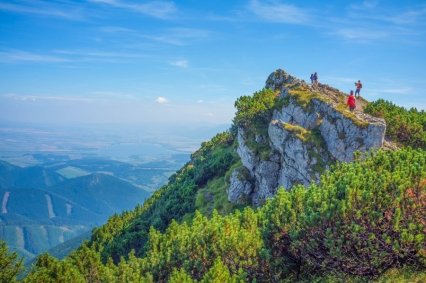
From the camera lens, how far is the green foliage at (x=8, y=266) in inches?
1368

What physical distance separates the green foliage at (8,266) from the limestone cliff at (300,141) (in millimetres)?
32339

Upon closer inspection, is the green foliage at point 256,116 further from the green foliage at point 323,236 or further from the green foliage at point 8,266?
the green foliage at point 8,266

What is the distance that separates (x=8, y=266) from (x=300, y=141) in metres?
36.2

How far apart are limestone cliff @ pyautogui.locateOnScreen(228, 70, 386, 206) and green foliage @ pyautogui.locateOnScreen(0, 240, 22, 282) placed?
32339 millimetres

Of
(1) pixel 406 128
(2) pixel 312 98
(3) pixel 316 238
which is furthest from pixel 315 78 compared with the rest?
(3) pixel 316 238

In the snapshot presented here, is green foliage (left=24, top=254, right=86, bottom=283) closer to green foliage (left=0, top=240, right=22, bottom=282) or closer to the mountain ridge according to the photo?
the mountain ridge

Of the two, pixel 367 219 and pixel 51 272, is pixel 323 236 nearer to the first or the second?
pixel 367 219

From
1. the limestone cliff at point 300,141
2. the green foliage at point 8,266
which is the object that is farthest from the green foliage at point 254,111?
the green foliage at point 8,266

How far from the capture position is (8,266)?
35750 millimetres

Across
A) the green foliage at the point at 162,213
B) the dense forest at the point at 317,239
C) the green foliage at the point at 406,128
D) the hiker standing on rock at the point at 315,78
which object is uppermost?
the hiker standing on rock at the point at 315,78

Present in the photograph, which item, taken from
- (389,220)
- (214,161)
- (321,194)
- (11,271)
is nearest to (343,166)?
(321,194)

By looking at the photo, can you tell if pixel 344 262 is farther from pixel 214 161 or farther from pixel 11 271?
pixel 214 161

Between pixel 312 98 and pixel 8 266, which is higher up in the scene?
pixel 312 98

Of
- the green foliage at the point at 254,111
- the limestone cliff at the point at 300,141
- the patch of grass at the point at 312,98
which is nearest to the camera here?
the limestone cliff at the point at 300,141
